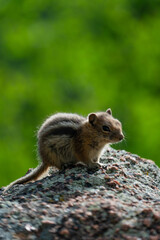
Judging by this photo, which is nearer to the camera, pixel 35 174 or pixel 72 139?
pixel 35 174

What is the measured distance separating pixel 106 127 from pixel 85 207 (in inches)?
86.1

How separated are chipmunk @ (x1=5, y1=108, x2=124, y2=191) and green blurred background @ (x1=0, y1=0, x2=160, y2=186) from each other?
7.87 meters

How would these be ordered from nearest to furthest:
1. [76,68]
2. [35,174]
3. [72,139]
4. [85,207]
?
1. [85,207]
2. [35,174]
3. [72,139]
4. [76,68]

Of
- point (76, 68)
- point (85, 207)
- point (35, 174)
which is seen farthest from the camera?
point (76, 68)

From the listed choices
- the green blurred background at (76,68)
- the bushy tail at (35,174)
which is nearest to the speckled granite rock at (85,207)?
the bushy tail at (35,174)

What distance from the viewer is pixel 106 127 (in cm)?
690

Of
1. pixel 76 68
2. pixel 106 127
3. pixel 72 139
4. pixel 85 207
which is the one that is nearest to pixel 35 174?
pixel 72 139

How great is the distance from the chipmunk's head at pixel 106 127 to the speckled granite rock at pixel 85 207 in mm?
584

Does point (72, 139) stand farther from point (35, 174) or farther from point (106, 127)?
point (35, 174)

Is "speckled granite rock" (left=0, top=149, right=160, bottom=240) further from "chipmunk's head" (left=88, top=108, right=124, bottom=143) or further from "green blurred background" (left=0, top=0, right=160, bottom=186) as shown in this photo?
"green blurred background" (left=0, top=0, right=160, bottom=186)

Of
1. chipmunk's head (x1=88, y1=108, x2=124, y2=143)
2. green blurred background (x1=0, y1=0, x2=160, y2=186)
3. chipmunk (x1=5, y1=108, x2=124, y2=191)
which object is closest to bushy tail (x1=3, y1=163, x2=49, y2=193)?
chipmunk (x1=5, y1=108, x2=124, y2=191)

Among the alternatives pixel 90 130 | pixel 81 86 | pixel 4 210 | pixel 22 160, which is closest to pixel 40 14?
pixel 81 86

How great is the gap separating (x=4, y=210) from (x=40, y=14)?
53.2ft

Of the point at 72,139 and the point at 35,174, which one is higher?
the point at 72,139
